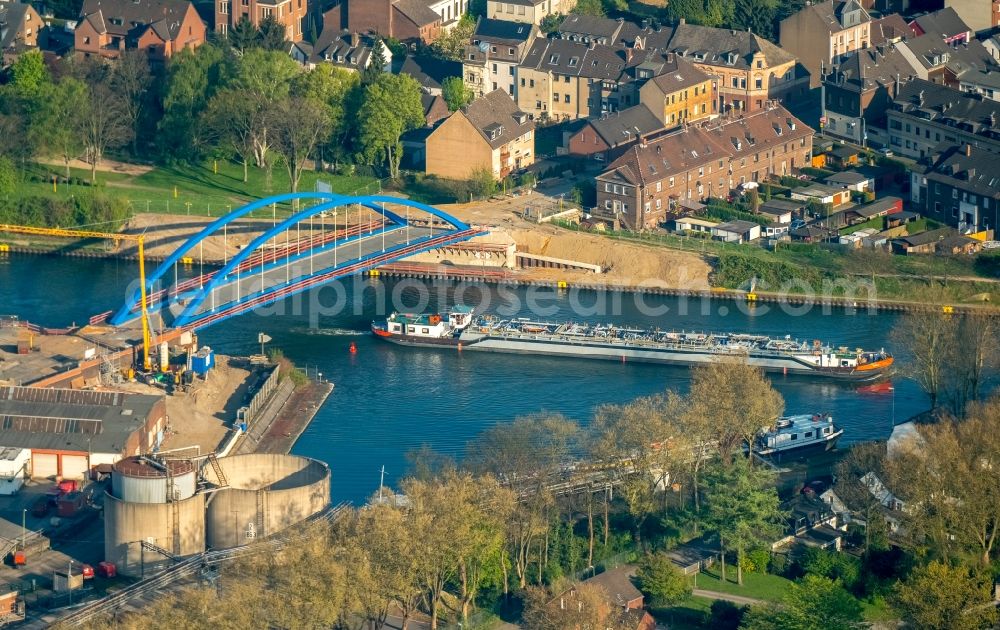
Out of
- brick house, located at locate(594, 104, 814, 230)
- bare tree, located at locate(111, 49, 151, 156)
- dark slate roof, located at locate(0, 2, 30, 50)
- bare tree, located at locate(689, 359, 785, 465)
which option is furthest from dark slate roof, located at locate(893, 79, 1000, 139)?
dark slate roof, located at locate(0, 2, 30, 50)

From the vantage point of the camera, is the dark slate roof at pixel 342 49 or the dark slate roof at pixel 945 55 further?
the dark slate roof at pixel 342 49

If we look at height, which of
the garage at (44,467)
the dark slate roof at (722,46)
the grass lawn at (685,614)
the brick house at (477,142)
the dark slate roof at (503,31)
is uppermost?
the dark slate roof at (503,31)

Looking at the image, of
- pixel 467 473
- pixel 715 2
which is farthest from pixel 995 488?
pixel 715 2

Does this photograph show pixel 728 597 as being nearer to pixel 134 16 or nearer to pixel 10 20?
pixel 134 16

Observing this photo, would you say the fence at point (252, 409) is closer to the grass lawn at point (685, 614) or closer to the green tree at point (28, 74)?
the grass lawn at point (685, 614)

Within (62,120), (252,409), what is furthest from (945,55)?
(252,409)

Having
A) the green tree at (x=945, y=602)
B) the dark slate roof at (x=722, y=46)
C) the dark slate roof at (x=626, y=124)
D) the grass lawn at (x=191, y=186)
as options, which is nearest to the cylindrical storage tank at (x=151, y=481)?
the green tree at (x=945, y=602)

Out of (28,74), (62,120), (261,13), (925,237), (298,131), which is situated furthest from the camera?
(261,13)

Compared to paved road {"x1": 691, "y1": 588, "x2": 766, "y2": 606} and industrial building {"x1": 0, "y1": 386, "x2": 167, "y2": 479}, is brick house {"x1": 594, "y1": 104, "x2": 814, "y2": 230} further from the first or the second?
paved road {"x1": 691, "y1": 588, "x2": 766, "y2": 606}
